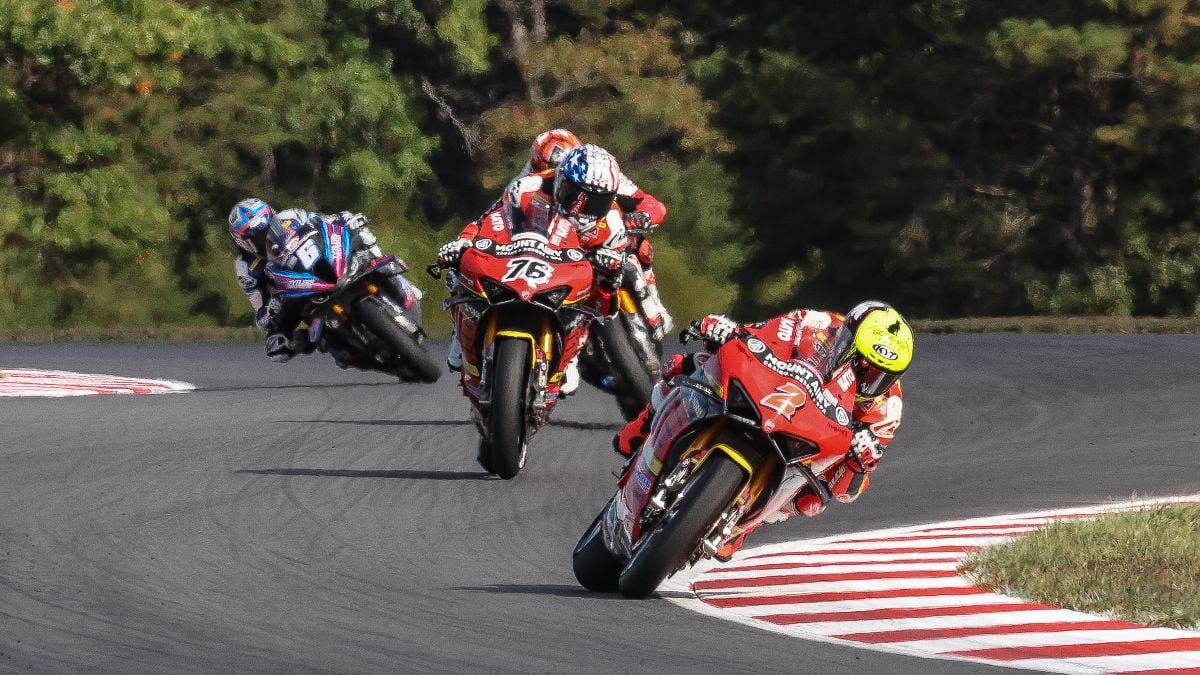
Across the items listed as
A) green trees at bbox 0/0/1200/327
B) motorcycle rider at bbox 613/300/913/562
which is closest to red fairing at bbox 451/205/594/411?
motorcycle rider at bbox 613/300/913/562

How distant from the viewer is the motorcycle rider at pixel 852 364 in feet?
26.4

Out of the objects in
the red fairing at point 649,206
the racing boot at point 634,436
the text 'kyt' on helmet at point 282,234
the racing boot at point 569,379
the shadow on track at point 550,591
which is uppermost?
the racing boot at point 634,436

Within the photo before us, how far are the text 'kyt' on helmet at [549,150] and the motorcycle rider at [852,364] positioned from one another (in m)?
4.93

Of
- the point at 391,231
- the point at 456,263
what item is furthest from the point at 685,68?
the point at 456,263

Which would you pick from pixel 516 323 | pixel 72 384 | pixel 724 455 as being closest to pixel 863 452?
pixel 724 455

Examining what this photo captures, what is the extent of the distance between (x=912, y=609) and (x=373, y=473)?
196 inches

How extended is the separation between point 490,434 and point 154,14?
22.8 m

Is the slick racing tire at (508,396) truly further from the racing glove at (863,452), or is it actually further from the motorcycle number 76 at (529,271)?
the racing glove at (863,452)

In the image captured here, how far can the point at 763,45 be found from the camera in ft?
127

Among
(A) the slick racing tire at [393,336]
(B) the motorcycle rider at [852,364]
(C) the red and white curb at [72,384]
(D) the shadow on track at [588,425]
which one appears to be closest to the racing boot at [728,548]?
(B) the motorcycle rider at [852,364]

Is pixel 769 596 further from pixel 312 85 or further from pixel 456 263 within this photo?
pixel 312 85

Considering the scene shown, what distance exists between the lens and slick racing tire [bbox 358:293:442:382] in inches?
639

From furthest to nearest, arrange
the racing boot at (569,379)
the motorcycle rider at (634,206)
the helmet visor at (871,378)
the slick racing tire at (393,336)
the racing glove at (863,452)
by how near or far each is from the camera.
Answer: the slick racing tire at (393,336) → the motorcycle rider at (634,206) → the racing boot at (569,379) → the helmet visor at (871,378) → the racing glove at (863,452)

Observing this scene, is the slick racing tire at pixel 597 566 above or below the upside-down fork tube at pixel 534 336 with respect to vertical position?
above
